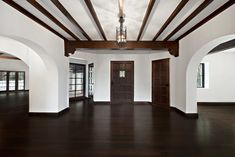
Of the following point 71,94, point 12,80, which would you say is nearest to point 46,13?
point 71,94

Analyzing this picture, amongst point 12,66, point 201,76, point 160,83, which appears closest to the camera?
point 160,83

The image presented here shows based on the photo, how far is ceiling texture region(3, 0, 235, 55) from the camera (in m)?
3.06

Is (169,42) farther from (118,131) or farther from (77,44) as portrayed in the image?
(118,131)

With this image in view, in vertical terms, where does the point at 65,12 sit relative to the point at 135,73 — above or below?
above

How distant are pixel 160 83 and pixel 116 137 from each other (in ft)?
15.3

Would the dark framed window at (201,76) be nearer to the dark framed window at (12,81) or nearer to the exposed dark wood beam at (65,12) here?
the exposed dark wood beam at (65,12)

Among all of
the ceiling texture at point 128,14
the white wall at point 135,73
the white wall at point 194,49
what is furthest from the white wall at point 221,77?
the ceiling texture at point 128,14

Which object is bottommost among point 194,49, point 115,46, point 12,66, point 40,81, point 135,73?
point 40,81

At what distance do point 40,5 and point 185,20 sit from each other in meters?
3.27

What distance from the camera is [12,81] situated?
14000 mm

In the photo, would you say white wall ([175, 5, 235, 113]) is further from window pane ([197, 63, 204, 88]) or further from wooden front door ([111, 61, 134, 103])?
wooden front door ([111, 61, 134, 103])

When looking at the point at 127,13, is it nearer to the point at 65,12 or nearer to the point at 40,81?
the point at 65,12

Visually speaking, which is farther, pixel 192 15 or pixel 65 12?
pixel 192 15

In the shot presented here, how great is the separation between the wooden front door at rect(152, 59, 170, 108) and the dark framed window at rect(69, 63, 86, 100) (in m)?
4.11
